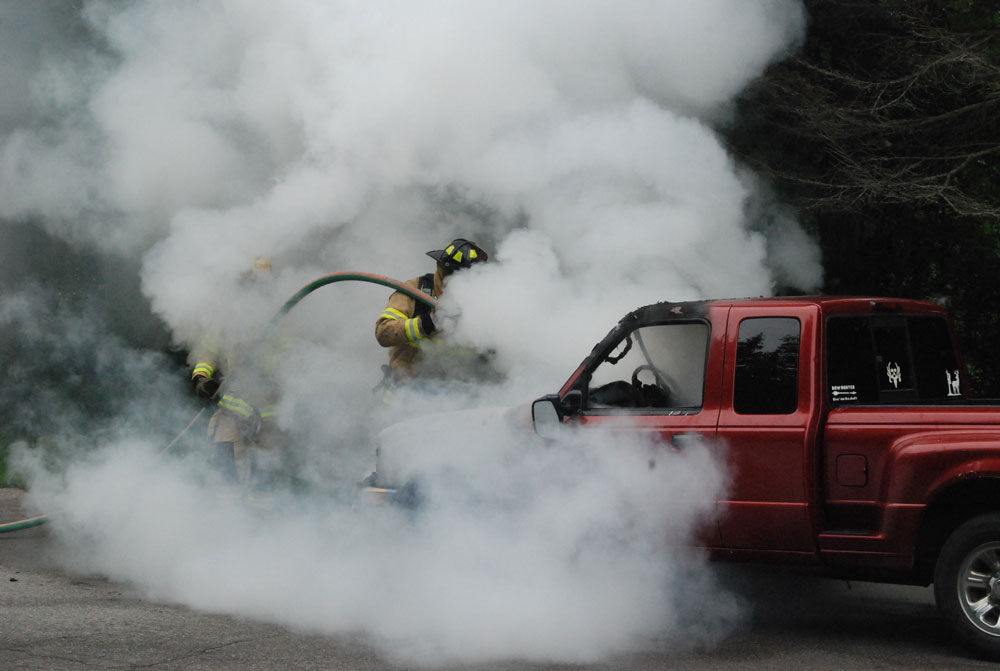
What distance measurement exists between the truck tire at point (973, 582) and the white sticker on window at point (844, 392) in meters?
0.83

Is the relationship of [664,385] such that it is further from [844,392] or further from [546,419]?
[844,392]

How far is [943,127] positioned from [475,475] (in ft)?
20.9

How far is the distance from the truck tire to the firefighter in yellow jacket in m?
3.41

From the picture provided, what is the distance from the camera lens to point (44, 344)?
1030 centimetres

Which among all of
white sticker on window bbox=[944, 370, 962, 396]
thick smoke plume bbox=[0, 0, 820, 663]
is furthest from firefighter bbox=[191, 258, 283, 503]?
white sticker on window bbox=[944, 370, 962, 396]

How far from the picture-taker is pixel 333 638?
19.7ft

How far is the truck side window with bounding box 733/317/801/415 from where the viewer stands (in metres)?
5.78

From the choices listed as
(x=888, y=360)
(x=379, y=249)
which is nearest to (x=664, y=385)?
(x=888, y=360)

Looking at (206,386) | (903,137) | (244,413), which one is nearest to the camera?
(206,386)

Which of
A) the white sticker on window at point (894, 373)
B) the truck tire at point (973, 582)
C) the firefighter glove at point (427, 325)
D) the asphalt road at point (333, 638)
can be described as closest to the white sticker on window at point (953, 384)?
the white sticker on window at point (894, 373)

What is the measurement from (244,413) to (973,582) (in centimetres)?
566

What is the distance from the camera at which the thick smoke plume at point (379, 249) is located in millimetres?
6207

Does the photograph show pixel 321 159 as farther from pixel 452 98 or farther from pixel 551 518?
pixel 551 518

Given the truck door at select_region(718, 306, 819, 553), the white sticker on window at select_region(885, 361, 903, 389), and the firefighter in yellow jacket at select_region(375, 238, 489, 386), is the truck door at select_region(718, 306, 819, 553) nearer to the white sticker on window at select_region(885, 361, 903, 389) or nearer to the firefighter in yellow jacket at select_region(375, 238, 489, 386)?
the white sticker on window at select_region(885, 361, 903, 389)
